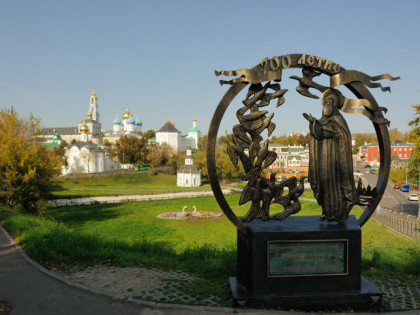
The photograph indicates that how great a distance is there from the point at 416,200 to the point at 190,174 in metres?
28.6

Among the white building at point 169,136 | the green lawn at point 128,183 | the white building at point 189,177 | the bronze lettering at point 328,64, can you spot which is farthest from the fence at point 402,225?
the white building at point 169,136

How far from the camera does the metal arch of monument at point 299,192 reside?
19.0ft

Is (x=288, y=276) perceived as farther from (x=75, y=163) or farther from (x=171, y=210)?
(x=75, y=163)

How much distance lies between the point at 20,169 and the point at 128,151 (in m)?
47.3

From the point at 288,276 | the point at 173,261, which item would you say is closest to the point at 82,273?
the point at 173,261

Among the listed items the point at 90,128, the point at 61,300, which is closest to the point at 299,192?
the point at 61,300

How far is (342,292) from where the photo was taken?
5852 millimetres

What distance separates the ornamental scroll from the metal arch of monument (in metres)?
0.02

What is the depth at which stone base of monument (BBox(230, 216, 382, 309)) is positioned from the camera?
224 inches

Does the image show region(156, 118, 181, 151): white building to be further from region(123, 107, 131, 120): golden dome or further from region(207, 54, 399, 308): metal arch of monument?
region(207, 54, 399, 308): metal arch of monument

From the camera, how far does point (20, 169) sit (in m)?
19.8

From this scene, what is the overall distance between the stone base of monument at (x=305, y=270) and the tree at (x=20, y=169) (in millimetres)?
17334

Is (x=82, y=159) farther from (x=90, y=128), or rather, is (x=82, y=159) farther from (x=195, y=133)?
(x=195, y=133)

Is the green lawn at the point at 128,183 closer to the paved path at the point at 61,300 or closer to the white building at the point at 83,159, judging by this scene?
the white building at the point at 83,159
